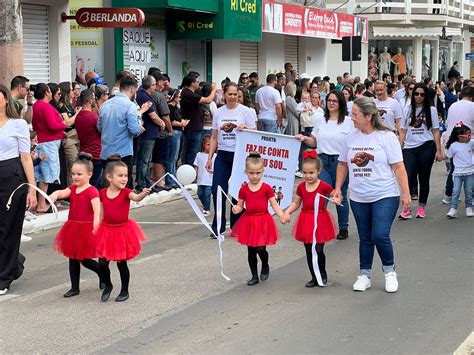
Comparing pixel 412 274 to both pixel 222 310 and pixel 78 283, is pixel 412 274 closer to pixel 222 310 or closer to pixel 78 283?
pixel 222 310

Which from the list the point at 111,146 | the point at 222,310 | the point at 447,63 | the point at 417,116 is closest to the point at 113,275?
the point at 222,310

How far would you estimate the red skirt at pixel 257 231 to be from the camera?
26.7 ft

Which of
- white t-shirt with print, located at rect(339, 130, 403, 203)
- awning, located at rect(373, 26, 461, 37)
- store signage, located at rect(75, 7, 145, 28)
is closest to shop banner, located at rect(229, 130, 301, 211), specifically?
white t-shirt with print, located at rect(339, 130, 403, 203)

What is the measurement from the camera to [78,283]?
8062mm

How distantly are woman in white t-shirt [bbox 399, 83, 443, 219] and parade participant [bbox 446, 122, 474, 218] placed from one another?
0.33 meters

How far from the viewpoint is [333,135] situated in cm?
1043

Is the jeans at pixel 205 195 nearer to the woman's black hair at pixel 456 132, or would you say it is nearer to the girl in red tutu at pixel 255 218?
the woman's black hair at pixel 456 132

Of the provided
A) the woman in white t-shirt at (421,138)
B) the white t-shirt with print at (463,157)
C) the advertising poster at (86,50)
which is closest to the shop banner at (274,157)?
the woman in white t-shirt at (421,138)

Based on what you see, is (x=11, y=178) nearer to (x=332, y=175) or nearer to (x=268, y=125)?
(x=332, y=175)

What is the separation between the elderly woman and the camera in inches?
324

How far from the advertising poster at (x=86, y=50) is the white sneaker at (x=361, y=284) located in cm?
1214

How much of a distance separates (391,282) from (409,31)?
A: 34.1 meters

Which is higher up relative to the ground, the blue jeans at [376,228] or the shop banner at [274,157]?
the shop banner at [274,157]

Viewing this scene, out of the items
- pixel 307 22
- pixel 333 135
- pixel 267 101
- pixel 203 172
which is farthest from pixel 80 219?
pixel 307 22
